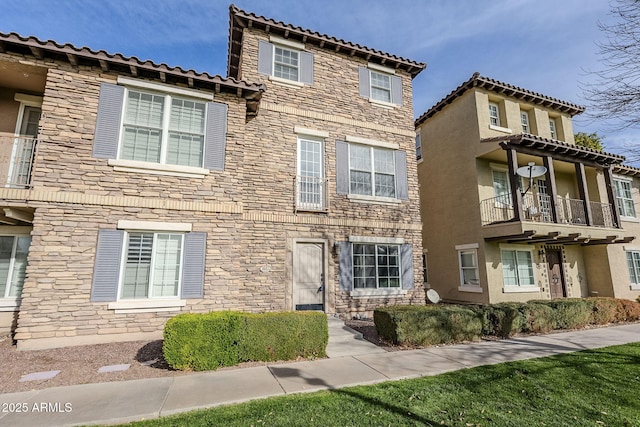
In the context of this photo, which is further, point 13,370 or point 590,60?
point 590,60

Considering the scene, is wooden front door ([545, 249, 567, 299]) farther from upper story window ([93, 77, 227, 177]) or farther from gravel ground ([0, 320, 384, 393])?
upper story window ([93, 77, 227, 177])

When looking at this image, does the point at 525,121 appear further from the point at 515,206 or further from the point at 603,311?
the point at 603,311

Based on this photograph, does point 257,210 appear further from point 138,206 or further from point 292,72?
point 292,72

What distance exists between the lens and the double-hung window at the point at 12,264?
7887 millimetres

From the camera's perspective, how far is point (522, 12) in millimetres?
8156

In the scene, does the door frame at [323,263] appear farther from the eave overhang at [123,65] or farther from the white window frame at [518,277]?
the white window frame at [518,277]

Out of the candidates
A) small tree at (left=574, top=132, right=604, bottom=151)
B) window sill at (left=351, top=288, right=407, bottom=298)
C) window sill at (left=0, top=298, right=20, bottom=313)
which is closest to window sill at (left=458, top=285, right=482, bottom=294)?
window sill at (left=351, top=288, right=407, bottom=298)

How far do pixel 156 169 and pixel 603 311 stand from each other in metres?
15.5

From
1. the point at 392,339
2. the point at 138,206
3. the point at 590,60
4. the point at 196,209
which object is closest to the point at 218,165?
the point at 196,209

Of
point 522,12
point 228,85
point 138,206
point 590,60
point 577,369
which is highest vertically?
point 522,12

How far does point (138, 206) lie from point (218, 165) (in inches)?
91.4

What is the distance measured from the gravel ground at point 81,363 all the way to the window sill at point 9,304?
0.74 metres

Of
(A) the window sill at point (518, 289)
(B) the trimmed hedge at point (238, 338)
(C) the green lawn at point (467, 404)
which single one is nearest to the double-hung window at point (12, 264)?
(B) the trimmed hedge at point (238, 338)

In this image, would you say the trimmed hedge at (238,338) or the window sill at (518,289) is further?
the window sill at (518,289)
